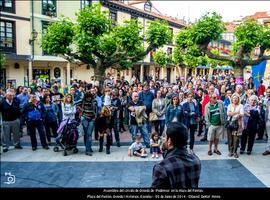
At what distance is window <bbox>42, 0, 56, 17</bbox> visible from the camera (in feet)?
5.61

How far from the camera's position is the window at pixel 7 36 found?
1503 mm

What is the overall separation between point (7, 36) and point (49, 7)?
352 millimetres

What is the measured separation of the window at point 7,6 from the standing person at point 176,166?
3.77ft

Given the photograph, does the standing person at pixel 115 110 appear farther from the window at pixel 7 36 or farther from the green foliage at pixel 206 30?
the window at pixel 7 36

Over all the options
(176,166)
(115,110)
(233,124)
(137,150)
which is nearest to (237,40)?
(233,124)

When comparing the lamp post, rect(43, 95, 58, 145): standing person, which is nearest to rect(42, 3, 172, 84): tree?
rect(43, 95, 58, 145): standing person

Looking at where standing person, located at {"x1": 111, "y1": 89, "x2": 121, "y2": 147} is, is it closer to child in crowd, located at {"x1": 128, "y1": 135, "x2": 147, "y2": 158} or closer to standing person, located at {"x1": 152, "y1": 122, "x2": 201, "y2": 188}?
child in crowd, located at {"x1": 128, "y1": 135, "x2": 147, "y2": 158}

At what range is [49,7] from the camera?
1.75m

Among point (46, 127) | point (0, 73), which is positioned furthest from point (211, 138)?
point (0, 73)

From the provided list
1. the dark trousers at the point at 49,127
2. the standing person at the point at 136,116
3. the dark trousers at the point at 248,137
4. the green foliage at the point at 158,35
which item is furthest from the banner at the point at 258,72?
the dark trousers at the point at 49,127

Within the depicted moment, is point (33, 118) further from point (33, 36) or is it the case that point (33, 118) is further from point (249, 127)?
point (249, 127)

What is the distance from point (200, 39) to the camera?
892 cm

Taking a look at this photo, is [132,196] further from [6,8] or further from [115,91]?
[115,91]

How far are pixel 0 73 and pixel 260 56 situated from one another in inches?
364
